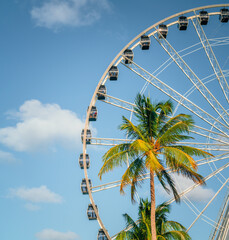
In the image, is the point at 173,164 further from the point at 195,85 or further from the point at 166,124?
the point at 195,85

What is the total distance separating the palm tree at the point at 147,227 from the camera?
19312 millimetres

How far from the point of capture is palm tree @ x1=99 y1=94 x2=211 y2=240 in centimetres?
1730

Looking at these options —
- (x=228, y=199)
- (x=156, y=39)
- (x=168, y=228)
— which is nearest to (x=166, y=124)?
(x=168, y=228)

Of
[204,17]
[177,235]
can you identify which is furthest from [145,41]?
[177,235]

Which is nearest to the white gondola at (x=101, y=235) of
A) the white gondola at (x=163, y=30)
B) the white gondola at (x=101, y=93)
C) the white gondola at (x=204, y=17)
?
the white gondola at (x=101, y=93)

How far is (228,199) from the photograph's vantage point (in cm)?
2325

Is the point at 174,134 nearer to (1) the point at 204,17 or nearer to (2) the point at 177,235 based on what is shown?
(2) the point at 177,235

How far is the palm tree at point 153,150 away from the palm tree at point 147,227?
2041 millimetres

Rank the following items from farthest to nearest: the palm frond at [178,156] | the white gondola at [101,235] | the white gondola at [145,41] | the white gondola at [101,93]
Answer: the white gondola at [145,41]
the white gondola at [101,93]
the white gondola at [101,235]
the palm frond at [178,156]

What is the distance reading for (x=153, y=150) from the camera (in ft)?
59.9

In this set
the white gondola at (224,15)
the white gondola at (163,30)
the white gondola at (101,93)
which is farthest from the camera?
the white gondola at (224,15)

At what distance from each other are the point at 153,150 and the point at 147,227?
4.09 meters

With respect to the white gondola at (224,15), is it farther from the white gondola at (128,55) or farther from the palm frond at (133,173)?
the palm frond at (133,173)

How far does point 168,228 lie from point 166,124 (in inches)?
214
